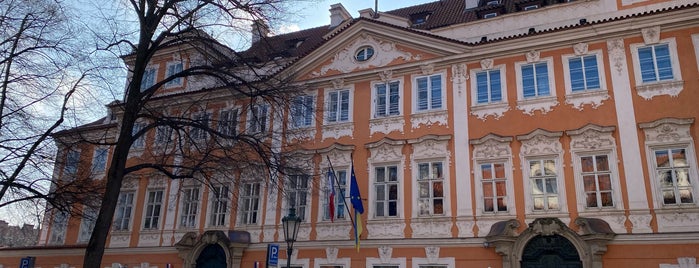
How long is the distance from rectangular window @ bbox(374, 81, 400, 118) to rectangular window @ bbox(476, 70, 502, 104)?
2.77 m

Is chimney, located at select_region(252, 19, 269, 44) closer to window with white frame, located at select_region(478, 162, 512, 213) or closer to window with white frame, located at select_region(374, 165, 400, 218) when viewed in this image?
window with white frame, located at select_region(374, 165, 400, 218)

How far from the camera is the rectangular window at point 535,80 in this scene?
17.2 meters

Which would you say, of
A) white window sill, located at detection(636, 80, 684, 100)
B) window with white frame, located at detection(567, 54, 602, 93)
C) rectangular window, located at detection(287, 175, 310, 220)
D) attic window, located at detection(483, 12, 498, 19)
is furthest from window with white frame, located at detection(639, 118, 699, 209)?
rectangular window, located at detection(287, 175, 310, 220)

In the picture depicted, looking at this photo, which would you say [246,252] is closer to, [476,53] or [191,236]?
[191,236]

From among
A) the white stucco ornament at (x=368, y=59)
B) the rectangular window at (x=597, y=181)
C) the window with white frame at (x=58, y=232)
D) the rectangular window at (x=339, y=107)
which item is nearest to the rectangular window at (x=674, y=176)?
the rectangular window at (x=597, y=181)

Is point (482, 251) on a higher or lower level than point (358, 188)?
lower

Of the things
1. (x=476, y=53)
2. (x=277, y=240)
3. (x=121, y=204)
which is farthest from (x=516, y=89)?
(x=121, y=204)

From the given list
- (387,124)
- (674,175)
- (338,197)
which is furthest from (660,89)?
(338,197)

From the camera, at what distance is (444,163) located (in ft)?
58.2

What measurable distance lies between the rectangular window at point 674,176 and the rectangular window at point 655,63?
2.13m

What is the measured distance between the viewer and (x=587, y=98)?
16438 millimetres

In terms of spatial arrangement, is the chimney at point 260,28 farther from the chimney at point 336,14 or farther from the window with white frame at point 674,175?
the chimney at point 336,14

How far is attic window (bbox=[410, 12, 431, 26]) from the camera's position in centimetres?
2348

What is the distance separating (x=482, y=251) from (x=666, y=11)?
27.8 ft
